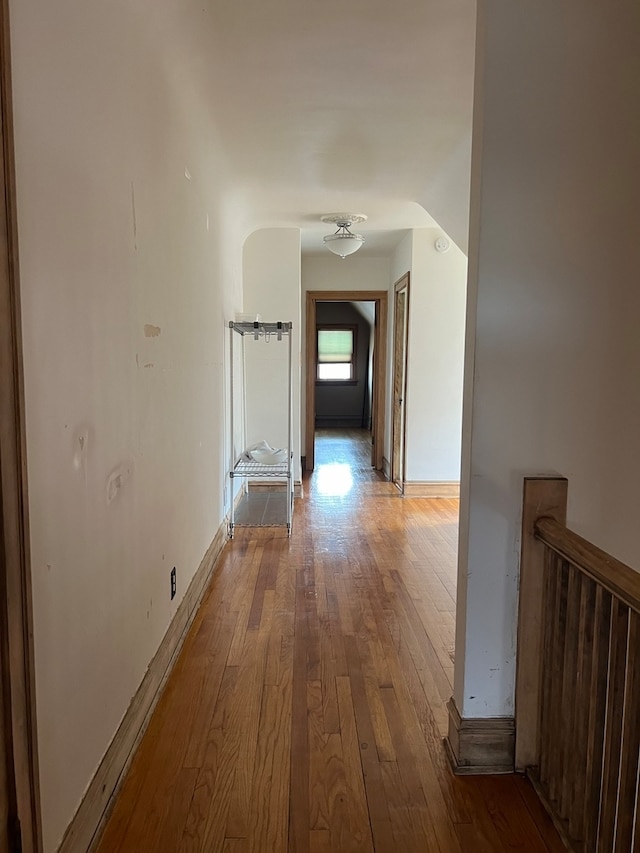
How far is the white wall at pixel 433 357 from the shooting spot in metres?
5.32

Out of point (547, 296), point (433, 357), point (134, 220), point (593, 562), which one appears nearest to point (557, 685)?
point (593, 562)

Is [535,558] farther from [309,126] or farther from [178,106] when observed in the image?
[309,126]

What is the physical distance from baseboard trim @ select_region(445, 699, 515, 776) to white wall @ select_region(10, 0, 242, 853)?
1.06 meters

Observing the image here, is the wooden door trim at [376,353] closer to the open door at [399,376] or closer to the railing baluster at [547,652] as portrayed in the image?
the open door at [399,376]

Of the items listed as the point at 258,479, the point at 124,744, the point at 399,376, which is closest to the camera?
the point at 124,744

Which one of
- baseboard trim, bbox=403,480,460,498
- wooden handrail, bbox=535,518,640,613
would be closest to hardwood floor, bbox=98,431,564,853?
wooden handrail, bbox=535,518,640,613

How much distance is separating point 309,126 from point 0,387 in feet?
8.24

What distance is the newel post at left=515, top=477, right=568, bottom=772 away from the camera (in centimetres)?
172

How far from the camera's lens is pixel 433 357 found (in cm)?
544

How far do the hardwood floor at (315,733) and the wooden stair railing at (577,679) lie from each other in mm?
149

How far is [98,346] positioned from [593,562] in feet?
4.40

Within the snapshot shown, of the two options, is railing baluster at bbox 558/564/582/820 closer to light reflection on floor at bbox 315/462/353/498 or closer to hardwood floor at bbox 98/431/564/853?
hardwood floor at bbox 98/431/564/853

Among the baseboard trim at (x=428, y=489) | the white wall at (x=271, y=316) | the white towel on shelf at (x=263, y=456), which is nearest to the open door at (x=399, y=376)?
the baseboard trim at (x=428, y=489)

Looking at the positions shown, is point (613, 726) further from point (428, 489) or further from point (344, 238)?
point (428, 489)
